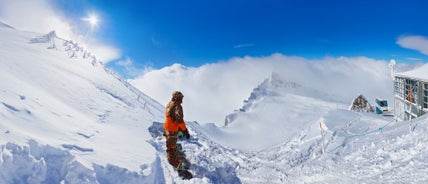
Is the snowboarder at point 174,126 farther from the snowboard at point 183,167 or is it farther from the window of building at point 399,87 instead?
the window of building at point 399,87

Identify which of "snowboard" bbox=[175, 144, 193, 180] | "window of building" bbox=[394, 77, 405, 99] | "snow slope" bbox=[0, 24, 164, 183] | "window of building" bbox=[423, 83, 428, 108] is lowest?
"snowboard" bbox=[175, 144, 193, 180]

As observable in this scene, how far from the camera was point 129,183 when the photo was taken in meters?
8.29

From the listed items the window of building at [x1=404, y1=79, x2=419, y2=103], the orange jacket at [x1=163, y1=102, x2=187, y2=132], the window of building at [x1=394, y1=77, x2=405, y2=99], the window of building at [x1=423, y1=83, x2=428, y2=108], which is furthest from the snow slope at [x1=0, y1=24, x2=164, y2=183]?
the window of building at [x1=394, y1=77, x2=405, y2=99]

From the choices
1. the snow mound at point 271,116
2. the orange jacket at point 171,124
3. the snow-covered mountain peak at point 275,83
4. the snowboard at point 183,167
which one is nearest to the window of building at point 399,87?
the snow mound at point 271,116

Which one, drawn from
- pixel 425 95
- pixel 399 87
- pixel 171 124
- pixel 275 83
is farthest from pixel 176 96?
pixel 275 83

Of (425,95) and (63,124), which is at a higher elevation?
(425,95)

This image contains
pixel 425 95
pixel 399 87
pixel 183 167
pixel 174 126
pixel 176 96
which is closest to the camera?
pixel 176 96

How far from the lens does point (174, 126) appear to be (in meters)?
10.2

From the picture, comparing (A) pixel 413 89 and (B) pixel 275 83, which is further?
(B) pixel 275 83

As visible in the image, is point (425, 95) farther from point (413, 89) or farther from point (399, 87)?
point (399, 87)

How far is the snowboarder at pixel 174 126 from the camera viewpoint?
9925 millimetres

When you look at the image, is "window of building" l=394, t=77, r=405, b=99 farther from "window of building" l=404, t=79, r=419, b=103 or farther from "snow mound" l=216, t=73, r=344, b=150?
"snow mound" l=216, t=73, r=344, b=150

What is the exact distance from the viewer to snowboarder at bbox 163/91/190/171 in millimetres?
9925

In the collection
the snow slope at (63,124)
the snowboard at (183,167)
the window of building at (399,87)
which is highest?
the window of building at (399,87)
